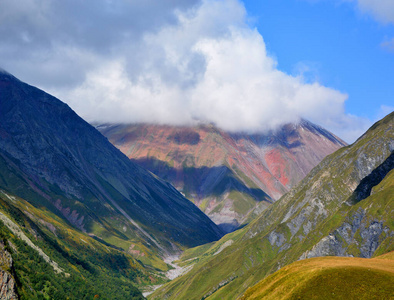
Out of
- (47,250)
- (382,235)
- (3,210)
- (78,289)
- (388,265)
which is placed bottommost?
(382,235)

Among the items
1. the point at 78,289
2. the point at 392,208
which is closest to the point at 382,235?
the point at 392,208

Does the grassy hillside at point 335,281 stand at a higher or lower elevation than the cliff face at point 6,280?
lower

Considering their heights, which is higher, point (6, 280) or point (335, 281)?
point (6, 280)

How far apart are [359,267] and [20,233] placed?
134598 mm

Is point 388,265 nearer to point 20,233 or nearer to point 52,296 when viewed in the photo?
point 52,296

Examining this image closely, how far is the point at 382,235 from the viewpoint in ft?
618

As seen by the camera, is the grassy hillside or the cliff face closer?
the grassy hillside

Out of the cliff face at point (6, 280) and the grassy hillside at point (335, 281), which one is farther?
the cliff face at point (6, 280)

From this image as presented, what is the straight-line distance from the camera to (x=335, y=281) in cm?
8106

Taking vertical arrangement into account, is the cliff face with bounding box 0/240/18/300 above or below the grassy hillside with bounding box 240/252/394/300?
above

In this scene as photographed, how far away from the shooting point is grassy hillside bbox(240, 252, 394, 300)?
76250 millimetres

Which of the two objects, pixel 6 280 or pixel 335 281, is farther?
pixel 6 280

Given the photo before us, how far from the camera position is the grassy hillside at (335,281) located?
250 ft

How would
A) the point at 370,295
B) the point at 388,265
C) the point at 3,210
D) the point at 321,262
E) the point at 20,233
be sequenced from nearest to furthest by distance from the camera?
1. the point at 370,295
2. the point at 388,265
3. the point at 321,262
4. the point at 20,233
5. the point at 3,210
